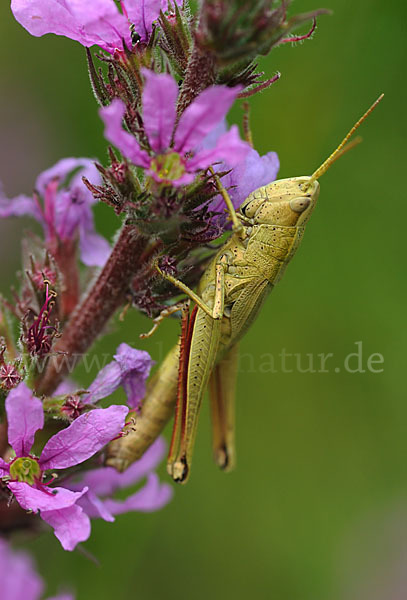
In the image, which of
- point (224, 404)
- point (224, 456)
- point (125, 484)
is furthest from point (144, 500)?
point (224, 404)

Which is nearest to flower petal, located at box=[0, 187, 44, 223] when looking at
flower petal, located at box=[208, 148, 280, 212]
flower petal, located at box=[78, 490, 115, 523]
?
flower petal, located at box=[208, 148, 280, 212]

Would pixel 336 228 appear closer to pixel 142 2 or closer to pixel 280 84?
A: pixel 280 84

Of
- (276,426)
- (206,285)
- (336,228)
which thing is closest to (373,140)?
(336,228)

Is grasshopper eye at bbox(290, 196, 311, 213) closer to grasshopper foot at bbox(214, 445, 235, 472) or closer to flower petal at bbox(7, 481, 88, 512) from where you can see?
grasshopper foot at bbox(214, 445, 235, 472)

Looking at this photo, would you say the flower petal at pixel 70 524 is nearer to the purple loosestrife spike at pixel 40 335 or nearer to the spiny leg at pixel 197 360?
the purple loosestrife spike at pixel 40 335

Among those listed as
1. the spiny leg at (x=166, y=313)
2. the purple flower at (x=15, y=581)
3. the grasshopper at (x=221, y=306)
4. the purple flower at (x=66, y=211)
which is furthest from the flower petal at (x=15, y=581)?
the purple flower at (x=66, y=211)
